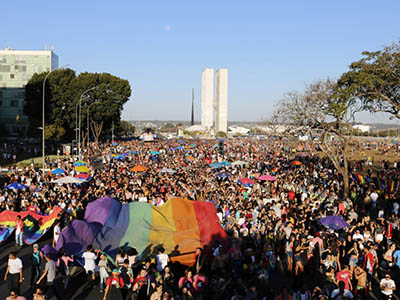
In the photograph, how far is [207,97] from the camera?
555ft

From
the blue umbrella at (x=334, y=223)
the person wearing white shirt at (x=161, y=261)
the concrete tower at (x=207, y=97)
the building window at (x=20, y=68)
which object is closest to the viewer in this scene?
the person wearing white shirt at (x=161, y=261)

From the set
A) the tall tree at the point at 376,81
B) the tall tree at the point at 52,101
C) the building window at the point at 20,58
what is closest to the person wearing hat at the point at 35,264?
the tall tree at the point at 376,81

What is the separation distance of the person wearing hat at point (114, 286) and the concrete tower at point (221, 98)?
15098 cm

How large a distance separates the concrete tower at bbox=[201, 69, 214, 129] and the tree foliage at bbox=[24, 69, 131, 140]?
98.5 meters

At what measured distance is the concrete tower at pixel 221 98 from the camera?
158m

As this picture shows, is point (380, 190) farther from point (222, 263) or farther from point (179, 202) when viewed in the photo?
point (222, 263)

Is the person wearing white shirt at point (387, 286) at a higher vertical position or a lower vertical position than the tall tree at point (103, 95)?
lower

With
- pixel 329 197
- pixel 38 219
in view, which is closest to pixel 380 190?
pixel 329 197

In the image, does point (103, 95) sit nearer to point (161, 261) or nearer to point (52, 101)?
point (52, 101)

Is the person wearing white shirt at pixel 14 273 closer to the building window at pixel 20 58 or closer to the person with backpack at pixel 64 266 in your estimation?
the person with backpack at pixel 64 266

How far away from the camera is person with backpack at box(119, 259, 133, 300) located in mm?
9695

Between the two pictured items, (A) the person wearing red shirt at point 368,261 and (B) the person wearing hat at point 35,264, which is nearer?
(B) the person wearing hat at point 35,264

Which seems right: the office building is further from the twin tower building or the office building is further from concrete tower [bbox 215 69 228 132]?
the twin tower building

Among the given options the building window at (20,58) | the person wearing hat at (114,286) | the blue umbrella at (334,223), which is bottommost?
the person wearing hat at (114,286)
